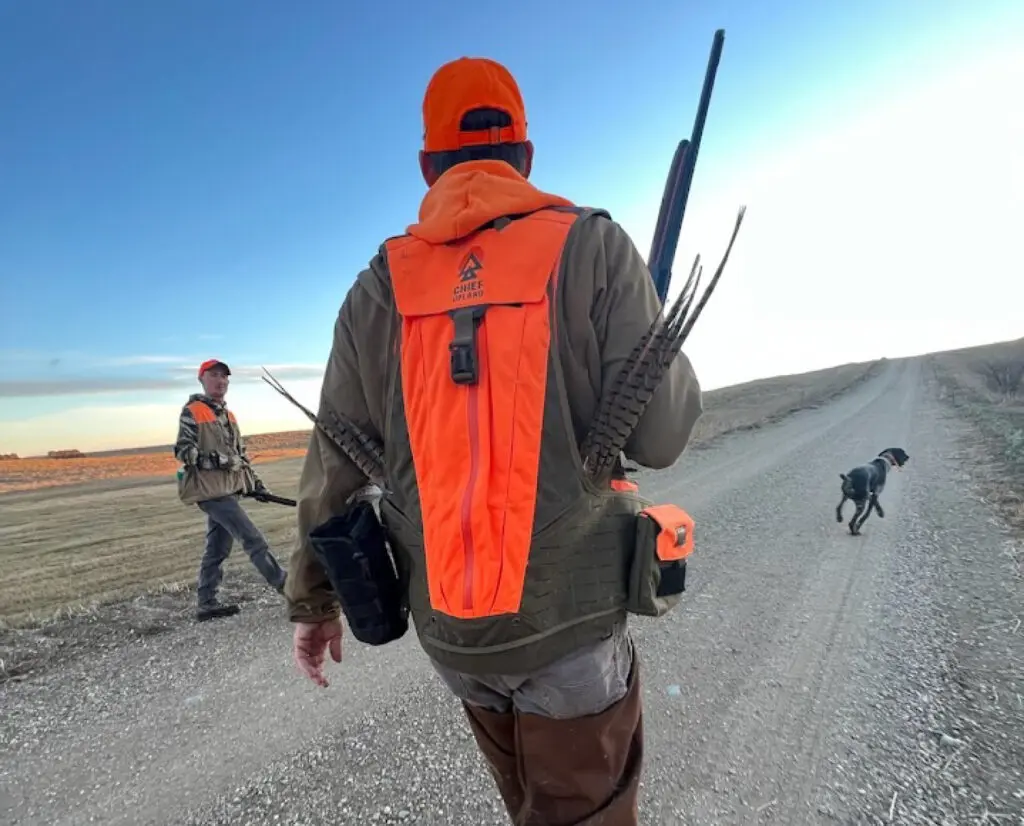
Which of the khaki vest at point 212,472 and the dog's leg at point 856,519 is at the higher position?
the khaki vest at point 212,472

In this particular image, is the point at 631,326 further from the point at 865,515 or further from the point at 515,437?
the point at 865,515

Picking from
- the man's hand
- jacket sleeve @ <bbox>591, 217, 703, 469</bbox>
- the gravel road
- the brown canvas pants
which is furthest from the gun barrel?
the gravel road

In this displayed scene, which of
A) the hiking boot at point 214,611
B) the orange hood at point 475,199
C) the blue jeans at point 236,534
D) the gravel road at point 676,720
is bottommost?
the gravel road at point 676,720

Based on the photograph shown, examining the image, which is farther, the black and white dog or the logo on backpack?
the black and white dog

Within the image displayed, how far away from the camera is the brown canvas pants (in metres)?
1.37

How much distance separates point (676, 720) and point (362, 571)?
259 cm

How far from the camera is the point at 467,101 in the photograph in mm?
1509

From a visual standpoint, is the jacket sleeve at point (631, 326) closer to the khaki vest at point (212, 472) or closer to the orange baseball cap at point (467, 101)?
the orange baseball cap at point (467, 101)

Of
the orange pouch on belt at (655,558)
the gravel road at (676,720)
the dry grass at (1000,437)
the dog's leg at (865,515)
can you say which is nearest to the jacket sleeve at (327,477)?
the orange pouch on belt at (655,558)

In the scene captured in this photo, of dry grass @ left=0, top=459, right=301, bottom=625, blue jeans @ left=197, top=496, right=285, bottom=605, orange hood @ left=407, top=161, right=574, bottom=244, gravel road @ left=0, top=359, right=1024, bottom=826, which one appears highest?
orange hood @ left=407, top=161, right=574, bottom=244

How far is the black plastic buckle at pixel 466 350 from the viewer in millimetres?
1260

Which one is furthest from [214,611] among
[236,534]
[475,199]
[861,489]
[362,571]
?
[861,489]

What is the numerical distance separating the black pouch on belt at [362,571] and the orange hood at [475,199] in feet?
2.62

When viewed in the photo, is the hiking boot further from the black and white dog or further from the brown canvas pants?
the black and white dog
